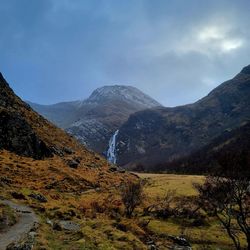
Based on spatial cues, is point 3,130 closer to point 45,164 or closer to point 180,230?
point 45,164

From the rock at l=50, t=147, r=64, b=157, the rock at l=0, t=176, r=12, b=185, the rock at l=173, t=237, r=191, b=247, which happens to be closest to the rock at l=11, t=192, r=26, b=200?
the rock at l=0, t=176, r=12, b=185

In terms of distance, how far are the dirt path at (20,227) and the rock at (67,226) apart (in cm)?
206

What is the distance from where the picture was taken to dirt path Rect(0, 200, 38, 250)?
27.2 meters

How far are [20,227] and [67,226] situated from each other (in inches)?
191

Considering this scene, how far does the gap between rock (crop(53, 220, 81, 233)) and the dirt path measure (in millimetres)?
2064

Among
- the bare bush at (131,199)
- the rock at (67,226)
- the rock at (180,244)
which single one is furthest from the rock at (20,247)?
the bare bush at (131,199)

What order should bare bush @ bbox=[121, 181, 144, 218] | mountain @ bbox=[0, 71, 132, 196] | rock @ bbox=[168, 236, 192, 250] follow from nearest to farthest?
rock @ bbox=[168, 236, 192, 250] → bare bush @ bbox=[121, 181, 144, 218] → mountain @ bbox=[0, 71, 132, 196]

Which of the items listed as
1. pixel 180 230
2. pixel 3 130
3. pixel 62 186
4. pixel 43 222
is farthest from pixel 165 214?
pixel 3 130

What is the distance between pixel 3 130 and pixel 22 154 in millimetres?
6936

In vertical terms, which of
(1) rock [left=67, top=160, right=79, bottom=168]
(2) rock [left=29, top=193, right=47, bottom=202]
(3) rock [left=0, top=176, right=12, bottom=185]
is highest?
(1) rock [left=67, top=160, right=79, bottom=168]

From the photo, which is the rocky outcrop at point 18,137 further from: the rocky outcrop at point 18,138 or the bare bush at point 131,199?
the bare bush at point 131,199

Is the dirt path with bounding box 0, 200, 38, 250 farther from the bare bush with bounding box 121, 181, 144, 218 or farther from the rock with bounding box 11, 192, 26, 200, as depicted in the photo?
the bare bush with bounding box 121, 181, 144, 218

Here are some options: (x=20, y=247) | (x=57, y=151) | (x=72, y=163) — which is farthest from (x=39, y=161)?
(x=20, y=247)

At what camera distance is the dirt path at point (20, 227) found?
2722 cm
